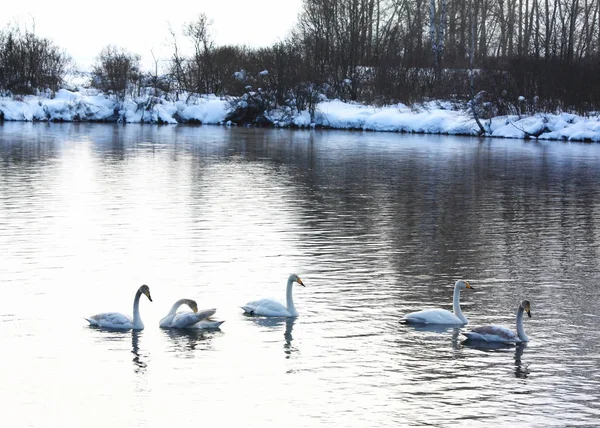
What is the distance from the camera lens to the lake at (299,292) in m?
8.98

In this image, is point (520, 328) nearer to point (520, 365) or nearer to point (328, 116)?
point (520, 365)

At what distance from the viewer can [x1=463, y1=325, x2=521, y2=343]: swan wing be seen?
1098 centimetres

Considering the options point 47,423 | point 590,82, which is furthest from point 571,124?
point 47,423

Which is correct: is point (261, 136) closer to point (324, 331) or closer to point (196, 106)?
point (196, 106)

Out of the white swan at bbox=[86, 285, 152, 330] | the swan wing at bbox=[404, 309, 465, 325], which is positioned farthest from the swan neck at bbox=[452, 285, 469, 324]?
the white swan at bbox=[86, 285, 152, 330]

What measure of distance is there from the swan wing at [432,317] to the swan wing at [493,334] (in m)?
0.60

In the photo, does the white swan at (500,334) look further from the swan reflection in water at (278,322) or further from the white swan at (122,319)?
the white swan at (122,319)

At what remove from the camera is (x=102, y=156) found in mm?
34000

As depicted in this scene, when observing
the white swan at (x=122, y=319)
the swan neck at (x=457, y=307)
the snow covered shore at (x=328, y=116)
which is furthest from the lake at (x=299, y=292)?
the snow covered shore at (x=328, y=116)

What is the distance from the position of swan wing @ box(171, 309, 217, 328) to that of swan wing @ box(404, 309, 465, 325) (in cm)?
235

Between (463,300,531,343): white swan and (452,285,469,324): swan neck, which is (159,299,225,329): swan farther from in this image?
(463,300,531,343): white swan

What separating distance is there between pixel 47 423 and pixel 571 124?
42.4 m

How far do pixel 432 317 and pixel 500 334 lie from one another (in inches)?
38.7

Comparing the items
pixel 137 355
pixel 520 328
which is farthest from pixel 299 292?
pixel 137 355
